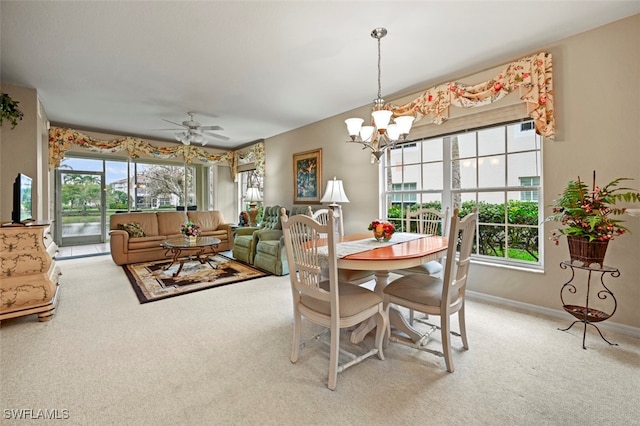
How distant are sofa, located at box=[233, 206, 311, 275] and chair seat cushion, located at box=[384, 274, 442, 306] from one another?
6.35 feet

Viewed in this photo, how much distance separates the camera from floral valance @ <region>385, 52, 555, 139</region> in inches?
106

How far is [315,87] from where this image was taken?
146 inches

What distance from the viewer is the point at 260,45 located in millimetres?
2713

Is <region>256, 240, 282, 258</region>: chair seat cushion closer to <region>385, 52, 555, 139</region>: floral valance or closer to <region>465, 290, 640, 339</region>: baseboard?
<region>465, 290, 640, 339</region>: baseboard

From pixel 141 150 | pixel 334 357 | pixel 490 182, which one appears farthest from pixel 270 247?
pixel 141 150

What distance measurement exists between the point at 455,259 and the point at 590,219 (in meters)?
1.21

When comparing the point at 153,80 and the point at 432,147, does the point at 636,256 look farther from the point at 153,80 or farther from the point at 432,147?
the point at 153,80

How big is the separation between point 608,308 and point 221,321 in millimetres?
3486

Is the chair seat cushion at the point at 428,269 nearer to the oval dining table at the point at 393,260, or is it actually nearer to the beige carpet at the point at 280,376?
the oval dining table at the point at 393,260

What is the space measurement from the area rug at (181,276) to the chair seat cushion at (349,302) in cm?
225

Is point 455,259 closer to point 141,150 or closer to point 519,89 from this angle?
point 519,89

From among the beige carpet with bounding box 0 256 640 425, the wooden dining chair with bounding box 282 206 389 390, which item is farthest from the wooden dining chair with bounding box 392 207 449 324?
the wooden dining chair with bounding box 282 206 389 390

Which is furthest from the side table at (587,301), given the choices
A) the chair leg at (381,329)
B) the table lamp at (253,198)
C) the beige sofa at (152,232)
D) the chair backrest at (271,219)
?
the beige sofa at (152,232)

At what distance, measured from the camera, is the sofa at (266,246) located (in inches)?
167
